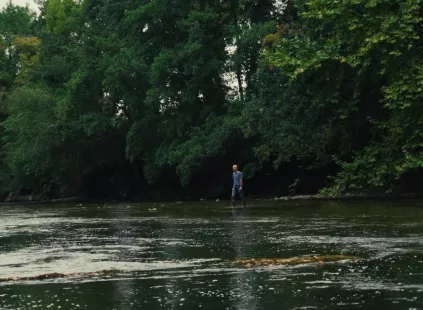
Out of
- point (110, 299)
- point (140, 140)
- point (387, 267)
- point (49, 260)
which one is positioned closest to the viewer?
point (110, 299)

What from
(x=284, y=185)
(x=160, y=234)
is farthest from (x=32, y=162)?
(x=160, y=234)

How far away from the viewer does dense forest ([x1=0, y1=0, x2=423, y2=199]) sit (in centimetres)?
3534

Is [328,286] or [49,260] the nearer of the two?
[328,286]

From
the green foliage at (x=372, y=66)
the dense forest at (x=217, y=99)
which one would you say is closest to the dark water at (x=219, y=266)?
the green foliage at (x=372, y=66)

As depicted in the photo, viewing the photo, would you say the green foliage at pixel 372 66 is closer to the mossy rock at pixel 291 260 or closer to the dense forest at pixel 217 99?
the dense forest at pixel 217 99

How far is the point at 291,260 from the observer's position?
12.8 metres

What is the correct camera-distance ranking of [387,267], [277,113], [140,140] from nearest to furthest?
[387,267] → [277,113] → [140,140]

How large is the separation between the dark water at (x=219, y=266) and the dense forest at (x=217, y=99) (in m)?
13.1

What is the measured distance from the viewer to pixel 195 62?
170ft

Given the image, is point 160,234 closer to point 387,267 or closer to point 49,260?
point 49,260

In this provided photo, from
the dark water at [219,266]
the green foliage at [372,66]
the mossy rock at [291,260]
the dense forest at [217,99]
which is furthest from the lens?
the dense forest at [217,99]

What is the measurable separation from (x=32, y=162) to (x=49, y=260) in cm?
5317

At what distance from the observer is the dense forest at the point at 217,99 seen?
35344 mm

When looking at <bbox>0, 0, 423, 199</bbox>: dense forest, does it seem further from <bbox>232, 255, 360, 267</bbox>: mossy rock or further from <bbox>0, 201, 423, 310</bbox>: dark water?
<bbox>232, 255, 360, 267</bbox>: mossy rock
